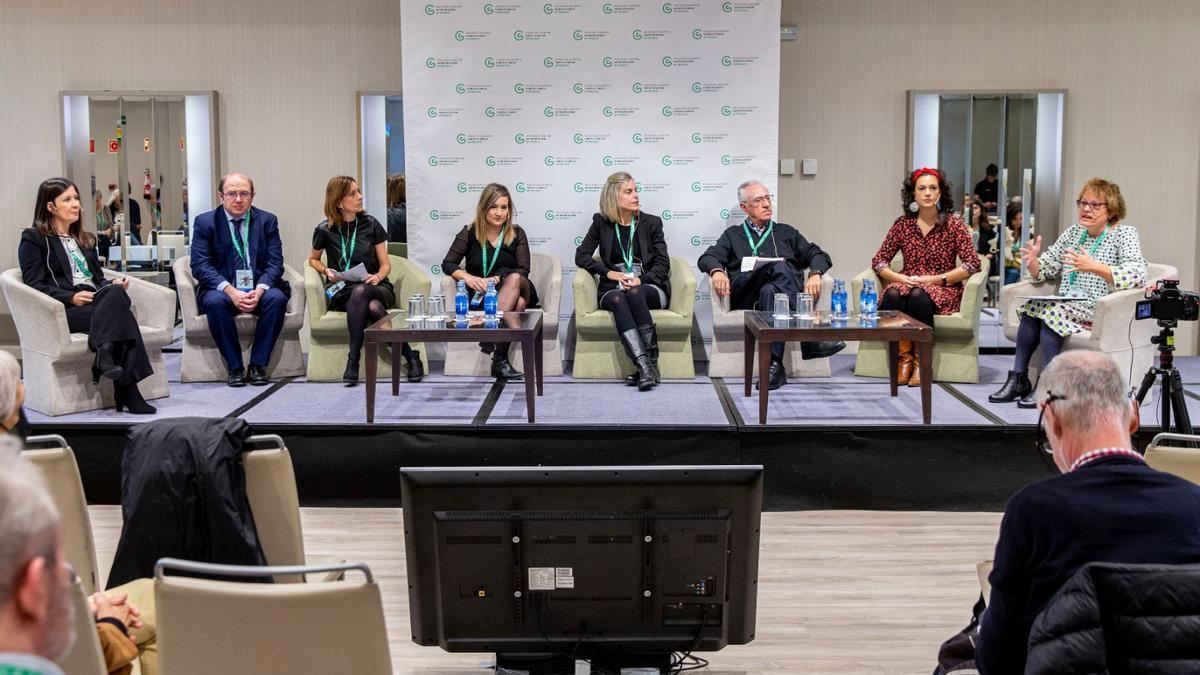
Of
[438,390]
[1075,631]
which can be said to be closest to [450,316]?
[438,390]

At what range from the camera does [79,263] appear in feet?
21.5

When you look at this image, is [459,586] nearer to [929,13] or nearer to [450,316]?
[450,316]

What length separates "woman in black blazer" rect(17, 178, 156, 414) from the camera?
633cm

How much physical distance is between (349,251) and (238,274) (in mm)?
638

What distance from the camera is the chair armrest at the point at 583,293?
7.37m

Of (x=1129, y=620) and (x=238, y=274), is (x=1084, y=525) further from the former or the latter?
(x=238, y=274)

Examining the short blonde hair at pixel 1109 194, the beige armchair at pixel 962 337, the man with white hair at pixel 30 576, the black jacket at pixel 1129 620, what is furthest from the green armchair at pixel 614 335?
the man with white hair at pixel 30 576

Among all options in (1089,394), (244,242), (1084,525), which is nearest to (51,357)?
(244,242)

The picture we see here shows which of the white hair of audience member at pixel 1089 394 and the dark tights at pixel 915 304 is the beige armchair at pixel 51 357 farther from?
the white hair of audience member at pixel 1089 394

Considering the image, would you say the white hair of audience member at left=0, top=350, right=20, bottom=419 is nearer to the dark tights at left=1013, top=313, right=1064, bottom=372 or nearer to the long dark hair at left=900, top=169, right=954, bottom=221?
the dark tights at left=1013, top=313, right=1064, bottom=372

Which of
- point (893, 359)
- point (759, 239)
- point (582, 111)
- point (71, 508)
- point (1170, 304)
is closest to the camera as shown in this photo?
point (71, 508)

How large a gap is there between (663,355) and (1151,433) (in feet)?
8.78

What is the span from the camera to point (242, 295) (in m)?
7.10

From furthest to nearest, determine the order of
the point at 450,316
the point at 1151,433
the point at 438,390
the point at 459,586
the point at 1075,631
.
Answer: the point at 438,390
the point at 450,316
the point at 1151,433
the point at 459,586
the point at 1075,631
